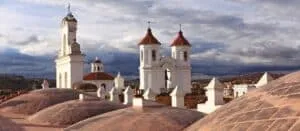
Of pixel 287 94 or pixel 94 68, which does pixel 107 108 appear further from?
pixel 94 68

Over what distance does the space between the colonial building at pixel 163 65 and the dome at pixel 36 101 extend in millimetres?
20831

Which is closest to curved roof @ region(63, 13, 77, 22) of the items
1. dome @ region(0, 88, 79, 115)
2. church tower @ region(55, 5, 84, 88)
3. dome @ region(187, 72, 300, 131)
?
church tower @ region(55, 5, 84, 88)

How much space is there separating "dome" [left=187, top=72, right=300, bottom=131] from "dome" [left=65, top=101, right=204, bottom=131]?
4728mm

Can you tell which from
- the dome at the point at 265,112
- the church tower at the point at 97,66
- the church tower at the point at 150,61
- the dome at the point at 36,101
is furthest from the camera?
the church tower at the point at 97,66

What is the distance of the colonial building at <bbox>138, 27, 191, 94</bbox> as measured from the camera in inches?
1766

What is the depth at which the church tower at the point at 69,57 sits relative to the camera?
45062mm

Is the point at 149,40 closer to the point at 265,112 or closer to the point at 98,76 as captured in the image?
the point at 98,76

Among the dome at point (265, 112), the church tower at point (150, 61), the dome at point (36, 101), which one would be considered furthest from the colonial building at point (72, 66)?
Result: the dome at point (265, 112)

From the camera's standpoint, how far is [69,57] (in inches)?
1774

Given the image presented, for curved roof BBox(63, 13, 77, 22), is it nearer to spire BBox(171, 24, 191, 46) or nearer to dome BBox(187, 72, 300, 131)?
A: spire BBox(171, 24, 191, 46)

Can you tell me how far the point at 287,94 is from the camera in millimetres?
5445

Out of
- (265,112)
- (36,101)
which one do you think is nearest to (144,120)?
(265,112)

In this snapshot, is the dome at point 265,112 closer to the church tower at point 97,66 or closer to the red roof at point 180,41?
the red roof at point 180,41

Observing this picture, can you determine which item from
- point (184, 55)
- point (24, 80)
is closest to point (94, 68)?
point (184, 55)
